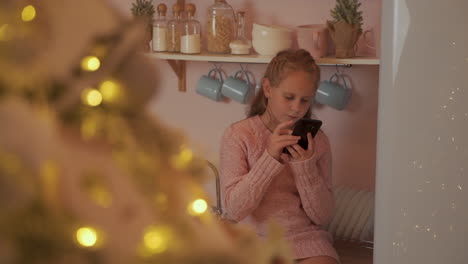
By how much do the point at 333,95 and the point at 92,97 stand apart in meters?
1.60

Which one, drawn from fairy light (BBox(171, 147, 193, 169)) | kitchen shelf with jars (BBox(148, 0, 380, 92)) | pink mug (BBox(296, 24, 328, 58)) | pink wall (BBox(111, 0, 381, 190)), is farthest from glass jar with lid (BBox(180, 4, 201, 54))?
fairy light (BBox(171, 147, 193, 169))

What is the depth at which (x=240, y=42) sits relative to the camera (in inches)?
68.6

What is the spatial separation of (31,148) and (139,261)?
39 millimetres

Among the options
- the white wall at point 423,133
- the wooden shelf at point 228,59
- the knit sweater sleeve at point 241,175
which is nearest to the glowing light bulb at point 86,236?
the white wall at point 423,133

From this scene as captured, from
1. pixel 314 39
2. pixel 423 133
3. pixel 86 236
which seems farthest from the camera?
pixel 314 39

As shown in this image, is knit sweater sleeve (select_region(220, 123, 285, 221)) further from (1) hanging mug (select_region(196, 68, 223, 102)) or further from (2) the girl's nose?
(1) hanging mug (select_region(196, 68, 223, 102))

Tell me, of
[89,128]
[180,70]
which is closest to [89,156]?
[89,128]

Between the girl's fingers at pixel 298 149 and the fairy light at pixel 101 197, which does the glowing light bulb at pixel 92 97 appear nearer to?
the fairy light at pixel 101 197

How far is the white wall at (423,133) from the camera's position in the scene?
1.04 meters

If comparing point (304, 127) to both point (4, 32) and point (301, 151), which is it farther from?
point (4, 32)

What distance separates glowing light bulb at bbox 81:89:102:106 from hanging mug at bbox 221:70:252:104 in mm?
1685

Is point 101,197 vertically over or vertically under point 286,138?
over

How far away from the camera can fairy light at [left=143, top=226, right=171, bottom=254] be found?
6.1 inches

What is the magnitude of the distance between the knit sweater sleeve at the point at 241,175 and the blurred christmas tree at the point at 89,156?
1.20 m
